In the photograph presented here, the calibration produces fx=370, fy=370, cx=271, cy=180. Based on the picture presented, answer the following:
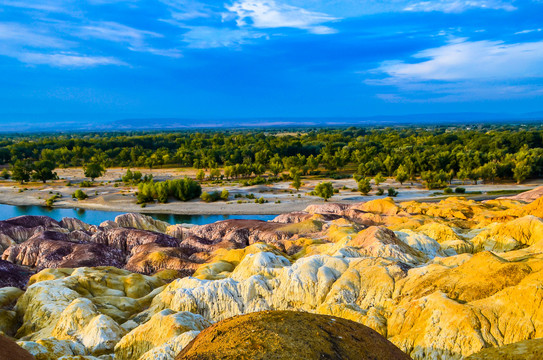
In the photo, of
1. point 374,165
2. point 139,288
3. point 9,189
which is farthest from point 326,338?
point 9,189

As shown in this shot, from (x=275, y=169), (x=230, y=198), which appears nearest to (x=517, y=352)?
(x=230, y=198)

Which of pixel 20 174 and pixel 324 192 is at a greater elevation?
pixel 20 174

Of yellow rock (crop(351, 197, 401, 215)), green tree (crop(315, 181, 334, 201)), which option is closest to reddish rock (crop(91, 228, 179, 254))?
yellow rock (crop(351, 197, 401, 215))

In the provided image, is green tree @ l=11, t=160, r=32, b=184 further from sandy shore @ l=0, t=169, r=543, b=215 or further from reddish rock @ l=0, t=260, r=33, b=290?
reddish rock @ l=0, t=260, r=33, b=290

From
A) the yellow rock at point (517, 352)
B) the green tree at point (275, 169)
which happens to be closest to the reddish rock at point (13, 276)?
the yellow rock at point (517, 352)

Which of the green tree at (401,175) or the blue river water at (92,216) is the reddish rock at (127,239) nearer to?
the blue river water at (92,216)

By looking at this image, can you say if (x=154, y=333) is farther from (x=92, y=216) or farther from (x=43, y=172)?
(x=43, y=172)

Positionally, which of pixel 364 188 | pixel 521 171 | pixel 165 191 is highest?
pixel 521 171
